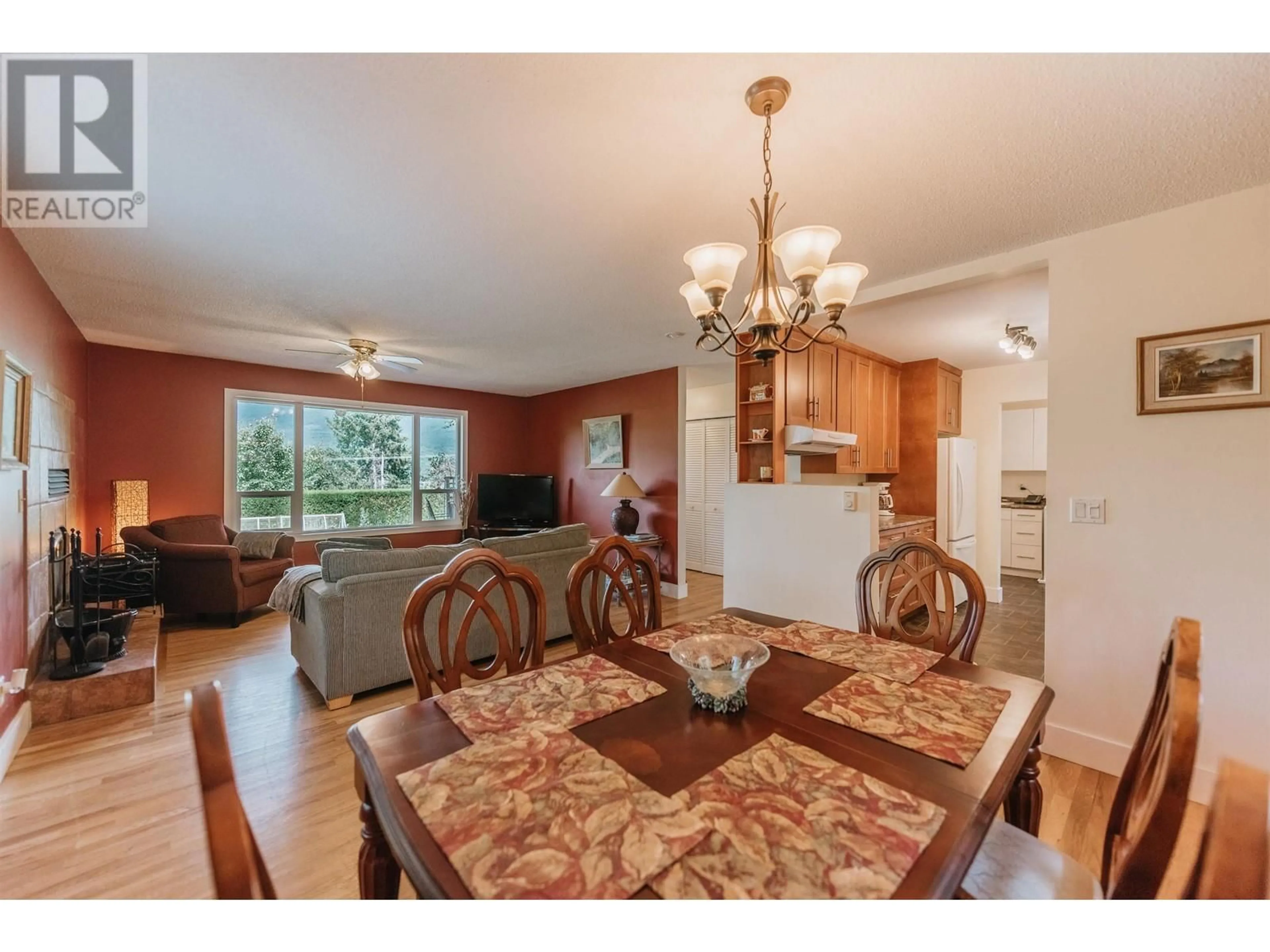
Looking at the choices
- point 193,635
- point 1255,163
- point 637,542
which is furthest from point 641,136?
point 193,635

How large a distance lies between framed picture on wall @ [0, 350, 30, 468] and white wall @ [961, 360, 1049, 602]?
6.46 m

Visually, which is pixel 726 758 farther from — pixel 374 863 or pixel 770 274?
pixel 770 274

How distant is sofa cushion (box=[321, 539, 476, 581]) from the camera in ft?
8.68

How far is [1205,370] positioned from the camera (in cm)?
192

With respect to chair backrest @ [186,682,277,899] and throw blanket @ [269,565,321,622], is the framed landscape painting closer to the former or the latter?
chair backrest @ [186,682,277,899]

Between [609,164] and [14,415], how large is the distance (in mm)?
2787

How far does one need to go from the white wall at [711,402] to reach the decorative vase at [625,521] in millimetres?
1748

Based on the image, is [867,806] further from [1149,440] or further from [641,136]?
[1149,440]

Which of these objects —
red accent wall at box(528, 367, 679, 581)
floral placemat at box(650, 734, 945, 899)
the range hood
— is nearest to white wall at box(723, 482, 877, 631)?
the range hood

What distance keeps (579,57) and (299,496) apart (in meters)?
5.27

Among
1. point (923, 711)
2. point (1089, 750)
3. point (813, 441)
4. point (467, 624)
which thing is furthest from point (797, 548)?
point (467, 624)

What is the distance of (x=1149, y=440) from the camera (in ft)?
6.70

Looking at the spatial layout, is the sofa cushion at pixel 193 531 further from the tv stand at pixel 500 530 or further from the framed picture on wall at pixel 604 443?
the framed picture on wall at pixel 604 443

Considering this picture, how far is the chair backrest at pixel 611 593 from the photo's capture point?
1.75 metres
